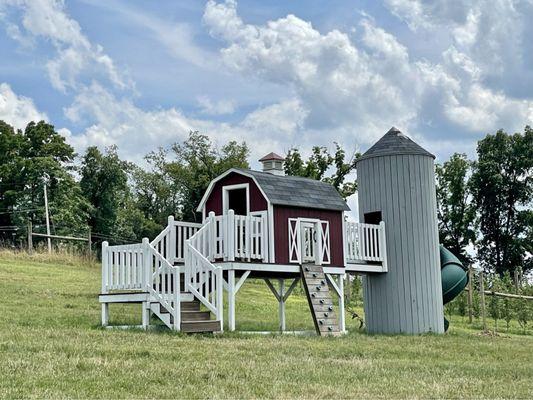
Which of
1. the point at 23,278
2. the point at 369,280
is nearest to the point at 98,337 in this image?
the point at 369,280

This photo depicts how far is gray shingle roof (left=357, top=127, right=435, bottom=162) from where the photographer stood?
20.9 meters

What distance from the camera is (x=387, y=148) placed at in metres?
21.1

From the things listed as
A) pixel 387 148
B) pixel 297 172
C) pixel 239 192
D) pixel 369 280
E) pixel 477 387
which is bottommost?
pixel 477 387

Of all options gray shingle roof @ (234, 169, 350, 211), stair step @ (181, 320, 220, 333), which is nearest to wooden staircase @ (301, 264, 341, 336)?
gray shingle roof @ (234, 169, 350, 211)

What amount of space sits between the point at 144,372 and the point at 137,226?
171 feet

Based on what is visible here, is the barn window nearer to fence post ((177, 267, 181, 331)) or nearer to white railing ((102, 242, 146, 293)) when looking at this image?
white railing ((102, 242, 146, 293))

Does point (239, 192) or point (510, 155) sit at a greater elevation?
point (510, 155)

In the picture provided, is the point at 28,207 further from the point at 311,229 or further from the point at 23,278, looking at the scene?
the point at 311,229

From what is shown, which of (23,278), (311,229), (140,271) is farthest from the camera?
(23,278)

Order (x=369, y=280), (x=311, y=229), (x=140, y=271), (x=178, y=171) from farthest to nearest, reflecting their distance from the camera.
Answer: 1. (x=178, y=171)
2. (x=369, y=280)
3. (x=311, y=229)
4. (x=140, y=271)

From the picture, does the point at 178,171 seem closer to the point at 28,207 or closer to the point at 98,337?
the point at 28,207

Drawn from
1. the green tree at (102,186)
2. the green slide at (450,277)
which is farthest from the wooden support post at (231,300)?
the green tree at (102,186)

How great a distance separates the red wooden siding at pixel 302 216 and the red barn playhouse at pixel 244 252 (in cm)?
2

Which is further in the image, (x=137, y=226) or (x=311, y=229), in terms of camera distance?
(x=137, y=226)
